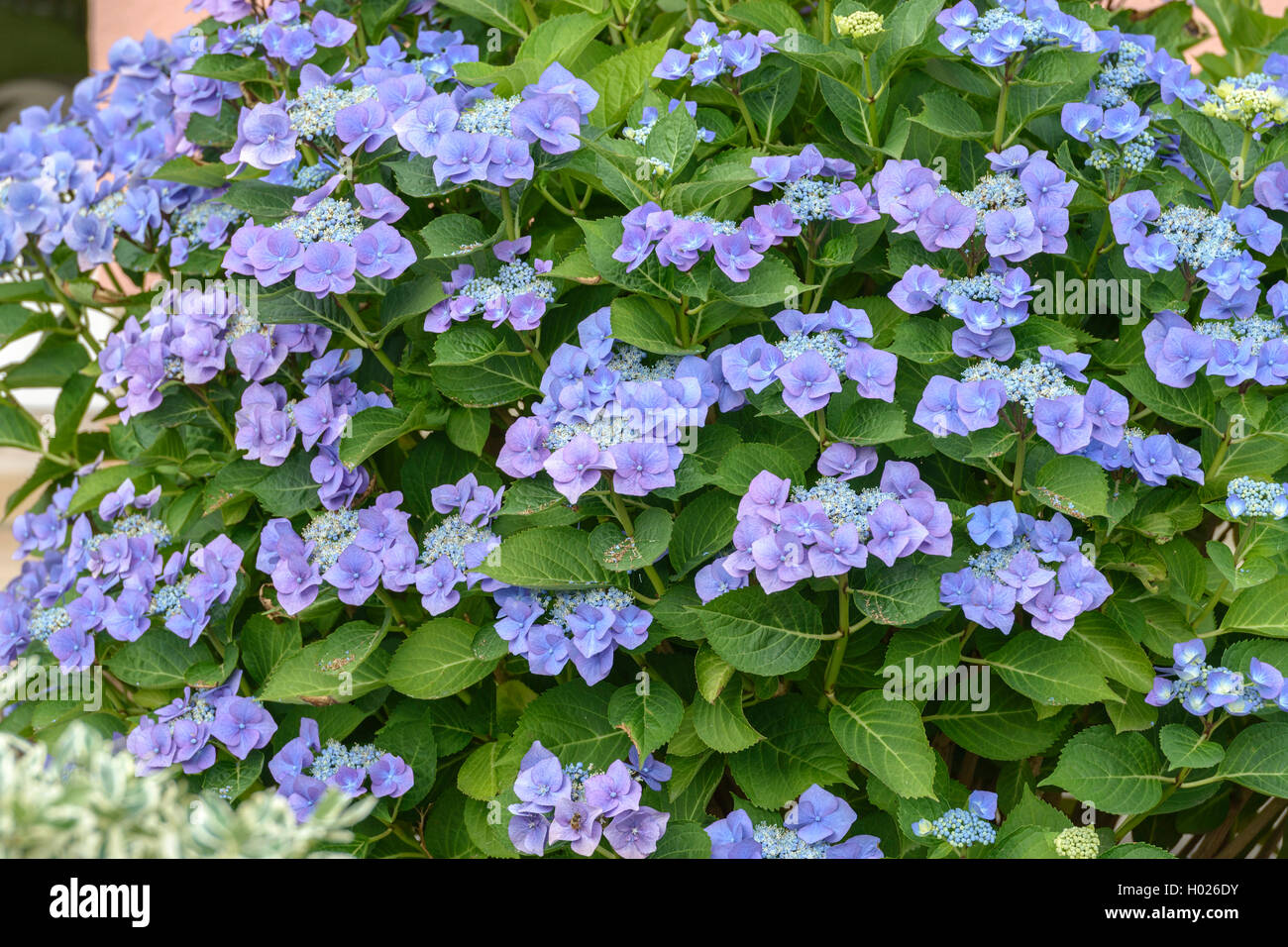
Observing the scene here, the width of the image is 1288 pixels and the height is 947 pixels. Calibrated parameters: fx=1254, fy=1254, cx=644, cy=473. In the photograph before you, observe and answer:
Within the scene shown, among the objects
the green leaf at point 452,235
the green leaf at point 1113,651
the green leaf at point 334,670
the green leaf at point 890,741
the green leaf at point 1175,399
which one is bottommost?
the green leaf at point 334,670

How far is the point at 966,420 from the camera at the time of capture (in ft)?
4.93

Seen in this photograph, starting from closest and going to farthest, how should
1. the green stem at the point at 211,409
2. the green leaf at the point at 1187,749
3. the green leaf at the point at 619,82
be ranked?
the green leaf at the point at 1187,749
the green leaf at the point at 619,82
the green stem at the point at 211,409

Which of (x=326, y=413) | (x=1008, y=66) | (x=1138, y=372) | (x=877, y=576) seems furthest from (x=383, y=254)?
(x=1138, y=372)

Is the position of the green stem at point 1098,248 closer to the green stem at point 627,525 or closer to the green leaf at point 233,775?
the green stem at point 627,525

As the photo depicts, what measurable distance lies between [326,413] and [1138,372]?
1.10 meters

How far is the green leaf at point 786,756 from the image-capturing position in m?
1.61

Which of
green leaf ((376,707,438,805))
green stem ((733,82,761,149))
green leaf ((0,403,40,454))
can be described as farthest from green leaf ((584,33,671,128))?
green leaf ((0,403,40,454))

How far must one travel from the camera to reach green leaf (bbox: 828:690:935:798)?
149 cm

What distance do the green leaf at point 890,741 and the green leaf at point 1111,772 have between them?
175mm

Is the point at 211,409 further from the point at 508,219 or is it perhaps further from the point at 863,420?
the point at 863,420

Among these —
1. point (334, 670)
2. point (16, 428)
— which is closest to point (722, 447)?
point (334, 670)

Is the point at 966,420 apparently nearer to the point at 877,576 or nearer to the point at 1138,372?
the point at 877,576

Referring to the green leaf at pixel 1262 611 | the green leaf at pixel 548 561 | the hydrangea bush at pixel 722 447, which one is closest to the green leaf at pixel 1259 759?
the hydrangea bush at pixel 722 447
